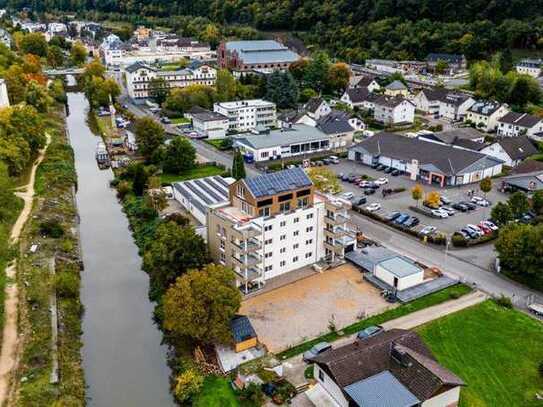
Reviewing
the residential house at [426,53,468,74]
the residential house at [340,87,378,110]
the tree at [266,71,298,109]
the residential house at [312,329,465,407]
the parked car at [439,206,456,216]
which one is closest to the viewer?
the residential house at [312,329,465,407]

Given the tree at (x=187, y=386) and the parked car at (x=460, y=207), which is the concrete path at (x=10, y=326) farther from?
the parked car at (x=460, y=207)

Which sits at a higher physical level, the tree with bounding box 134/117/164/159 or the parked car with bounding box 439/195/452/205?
the tree with bounding box 134/117/164/159

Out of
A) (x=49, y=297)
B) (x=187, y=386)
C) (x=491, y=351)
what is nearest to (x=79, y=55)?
(x=49, y=297)

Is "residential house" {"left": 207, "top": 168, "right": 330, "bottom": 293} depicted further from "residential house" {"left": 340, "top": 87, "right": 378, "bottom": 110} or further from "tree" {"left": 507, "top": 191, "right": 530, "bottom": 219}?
"residential house" {"left": 340, "top": 87, "right": 378, "bottom": 110}

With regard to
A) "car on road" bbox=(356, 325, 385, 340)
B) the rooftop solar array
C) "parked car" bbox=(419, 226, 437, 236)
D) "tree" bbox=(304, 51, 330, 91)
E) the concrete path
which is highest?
"tree" bbox=(304, 51, 330, 91)

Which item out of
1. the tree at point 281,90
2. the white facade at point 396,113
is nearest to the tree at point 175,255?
the white facade at point 396,113

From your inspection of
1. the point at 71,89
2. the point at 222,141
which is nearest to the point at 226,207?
the point at 222,141

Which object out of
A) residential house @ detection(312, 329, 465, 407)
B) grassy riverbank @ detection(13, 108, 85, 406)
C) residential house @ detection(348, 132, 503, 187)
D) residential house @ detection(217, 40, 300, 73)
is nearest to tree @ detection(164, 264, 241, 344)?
residential house @ detection(312, 329, 465, 407)

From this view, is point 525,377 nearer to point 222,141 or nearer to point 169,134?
point 222,141

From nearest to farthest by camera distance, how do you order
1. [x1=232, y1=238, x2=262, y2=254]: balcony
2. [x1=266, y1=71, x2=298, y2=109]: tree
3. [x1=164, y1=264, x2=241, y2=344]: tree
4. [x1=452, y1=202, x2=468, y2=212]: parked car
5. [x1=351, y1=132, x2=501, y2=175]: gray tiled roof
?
[x1=164, y1=264, x2=241, y2=344]: tree
[x1=232, y1=238, x2=262, y2=254]: balcony
[x1=452, y1=202, x2=468, y2=212]: parked car
[x1=351, y1=132, x2=501, y2=175]: gray tiled roof
[x1=266, y1=71, x2=298, y2=109]: tree
